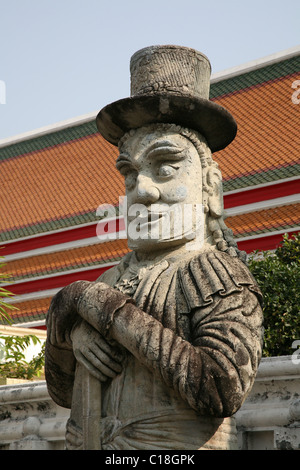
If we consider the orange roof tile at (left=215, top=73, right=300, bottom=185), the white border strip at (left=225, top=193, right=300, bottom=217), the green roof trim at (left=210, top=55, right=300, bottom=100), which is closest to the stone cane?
the white border strip at (left=225, top=193, right=300, bottom=217)

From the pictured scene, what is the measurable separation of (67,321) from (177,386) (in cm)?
58

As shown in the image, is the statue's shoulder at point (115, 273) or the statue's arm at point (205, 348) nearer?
the statue's arm at point (205, 348)

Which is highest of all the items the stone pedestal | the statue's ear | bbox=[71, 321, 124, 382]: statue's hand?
the statue's ear

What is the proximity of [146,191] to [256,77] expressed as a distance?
11.0m

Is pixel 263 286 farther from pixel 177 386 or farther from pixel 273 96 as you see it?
pixel 273 96

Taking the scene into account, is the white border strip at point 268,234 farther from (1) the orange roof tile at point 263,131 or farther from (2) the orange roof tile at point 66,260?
(2) the orange roof tile at point 66,260

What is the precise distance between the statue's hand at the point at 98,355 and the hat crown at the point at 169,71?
1.08 metres

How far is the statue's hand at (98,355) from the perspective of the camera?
121 inches

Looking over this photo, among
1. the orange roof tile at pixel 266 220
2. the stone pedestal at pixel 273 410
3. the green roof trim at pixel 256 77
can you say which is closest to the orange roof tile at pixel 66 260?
the orange roof tile at pixel 266 220

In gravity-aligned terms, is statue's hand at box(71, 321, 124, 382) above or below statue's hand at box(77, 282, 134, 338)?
below

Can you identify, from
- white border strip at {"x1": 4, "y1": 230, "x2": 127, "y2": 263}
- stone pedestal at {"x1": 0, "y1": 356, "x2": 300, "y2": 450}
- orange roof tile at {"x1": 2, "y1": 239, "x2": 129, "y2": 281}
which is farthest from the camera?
white border strip at {"x1": 4, "y1": 230, "x2": 127, "y2": 263}

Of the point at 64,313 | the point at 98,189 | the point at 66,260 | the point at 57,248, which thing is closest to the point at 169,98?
the point at 64,313

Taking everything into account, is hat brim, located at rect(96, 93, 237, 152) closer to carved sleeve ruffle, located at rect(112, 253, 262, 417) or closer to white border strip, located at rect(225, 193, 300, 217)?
carved sleeve ruffle, located at rect(112, 253, 262, 417)

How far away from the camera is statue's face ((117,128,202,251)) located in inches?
130
